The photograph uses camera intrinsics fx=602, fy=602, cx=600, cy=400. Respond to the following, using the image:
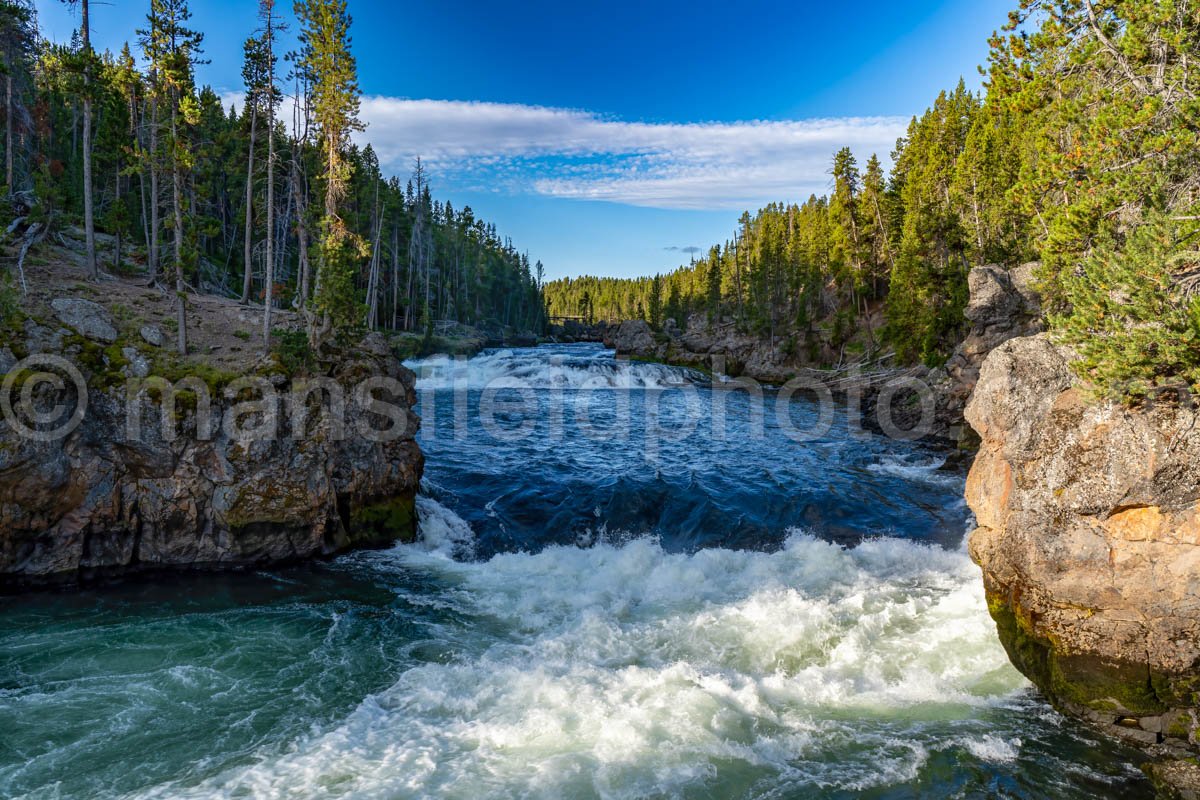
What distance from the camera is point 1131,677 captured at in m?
9.03

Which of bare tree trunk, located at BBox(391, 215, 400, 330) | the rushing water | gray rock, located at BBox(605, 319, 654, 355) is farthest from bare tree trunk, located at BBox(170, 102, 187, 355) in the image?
gray rock, located at BBox(605, 319, 654, 355)

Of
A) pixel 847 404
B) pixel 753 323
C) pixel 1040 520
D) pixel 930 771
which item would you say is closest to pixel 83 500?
pixel 930 771

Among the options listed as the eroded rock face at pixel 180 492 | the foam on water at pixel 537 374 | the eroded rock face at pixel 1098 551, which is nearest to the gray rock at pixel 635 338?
the foam on water at pixel 537 374

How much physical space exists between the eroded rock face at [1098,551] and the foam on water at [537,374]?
41.4m

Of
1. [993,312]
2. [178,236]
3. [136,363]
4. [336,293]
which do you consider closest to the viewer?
[136,363]

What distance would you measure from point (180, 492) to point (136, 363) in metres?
3.82

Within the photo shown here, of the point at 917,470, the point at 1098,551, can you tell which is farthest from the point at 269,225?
the point at 917,470

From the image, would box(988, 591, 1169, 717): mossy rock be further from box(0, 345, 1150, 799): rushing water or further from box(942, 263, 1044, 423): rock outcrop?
box(942, 263, 1044, 423): rock outcrop

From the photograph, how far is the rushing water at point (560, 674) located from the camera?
858 cm

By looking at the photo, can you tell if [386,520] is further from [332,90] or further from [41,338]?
[332,90]

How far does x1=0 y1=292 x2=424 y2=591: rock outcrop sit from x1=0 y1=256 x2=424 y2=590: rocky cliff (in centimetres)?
3

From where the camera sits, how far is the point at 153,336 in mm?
17109

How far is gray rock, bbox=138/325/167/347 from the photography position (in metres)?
16.8

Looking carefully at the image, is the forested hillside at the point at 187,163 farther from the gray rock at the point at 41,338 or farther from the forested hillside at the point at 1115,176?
the forested hillside at the point at 1115,176
